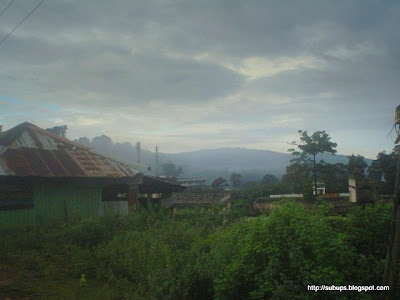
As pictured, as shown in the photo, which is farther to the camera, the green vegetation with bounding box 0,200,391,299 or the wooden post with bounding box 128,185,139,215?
the wooden post with bounding box 128,185,139,215

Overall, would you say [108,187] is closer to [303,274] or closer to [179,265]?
[179,265]

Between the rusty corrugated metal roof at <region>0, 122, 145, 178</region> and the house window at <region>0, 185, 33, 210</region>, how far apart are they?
0.84 meters

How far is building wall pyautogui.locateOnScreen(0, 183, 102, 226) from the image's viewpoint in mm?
11938

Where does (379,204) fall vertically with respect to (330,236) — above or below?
above

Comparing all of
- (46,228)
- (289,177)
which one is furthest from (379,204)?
(289,177)

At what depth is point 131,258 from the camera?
7.34 meters

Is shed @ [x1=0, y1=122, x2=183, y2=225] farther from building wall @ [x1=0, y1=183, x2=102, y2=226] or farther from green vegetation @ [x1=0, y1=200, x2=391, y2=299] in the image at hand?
green vegetation @ [x1=0, y1=200, x2=391, y2=299]

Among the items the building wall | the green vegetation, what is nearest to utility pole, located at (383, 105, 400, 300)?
the green vegetation

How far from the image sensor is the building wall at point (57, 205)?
1194 centimetres

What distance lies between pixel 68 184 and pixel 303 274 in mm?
10744

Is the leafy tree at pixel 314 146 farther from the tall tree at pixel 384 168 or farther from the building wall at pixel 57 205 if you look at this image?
the building wall at pixel 57 205

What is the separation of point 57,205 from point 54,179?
1069 mm

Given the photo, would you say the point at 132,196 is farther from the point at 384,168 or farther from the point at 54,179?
the point at 384,168

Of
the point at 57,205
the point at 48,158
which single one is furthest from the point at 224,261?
the point at 48,158
